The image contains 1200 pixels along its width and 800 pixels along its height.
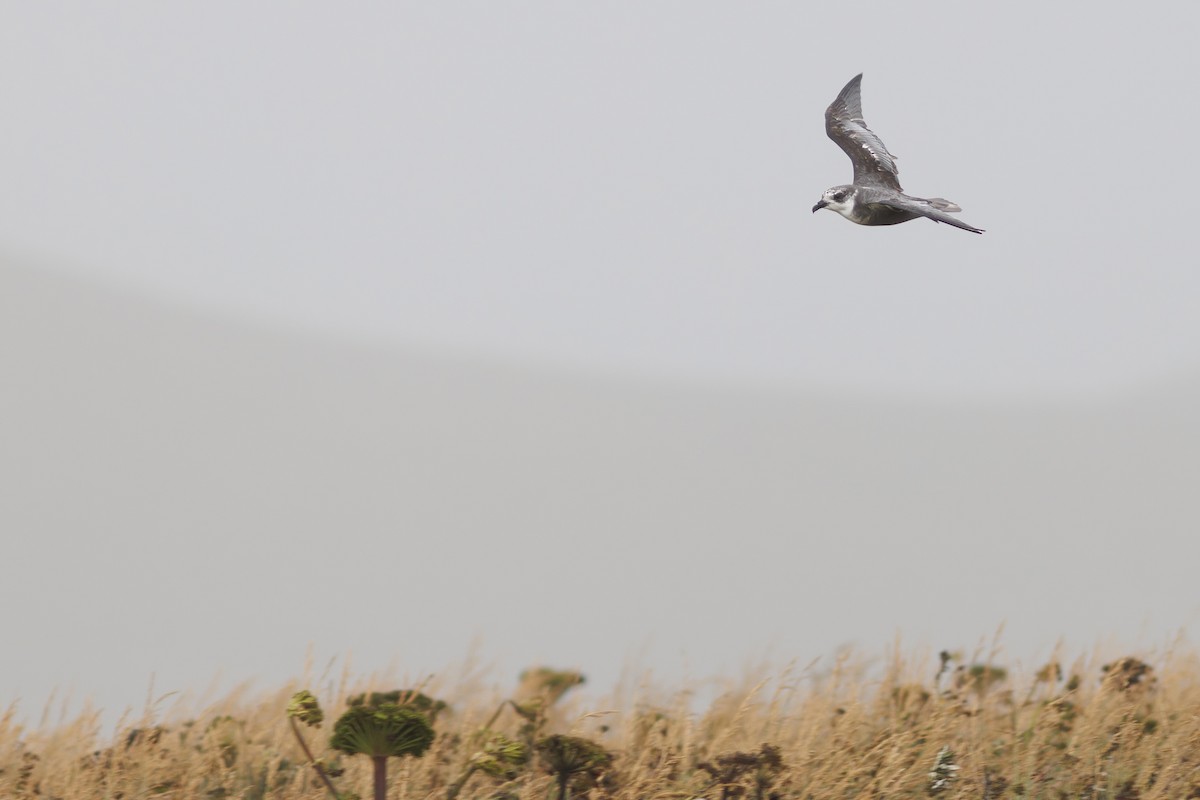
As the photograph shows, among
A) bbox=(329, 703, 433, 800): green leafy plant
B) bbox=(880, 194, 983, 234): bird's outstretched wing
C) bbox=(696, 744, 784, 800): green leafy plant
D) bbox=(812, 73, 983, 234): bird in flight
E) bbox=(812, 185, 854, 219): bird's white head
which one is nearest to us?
bbox=(880, 194, 983, 234): bird's outstretched wing

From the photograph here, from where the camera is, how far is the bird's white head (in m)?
4.12

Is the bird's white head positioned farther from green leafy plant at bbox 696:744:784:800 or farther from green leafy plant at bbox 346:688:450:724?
green leafy plant at bbox 346:688:450:724

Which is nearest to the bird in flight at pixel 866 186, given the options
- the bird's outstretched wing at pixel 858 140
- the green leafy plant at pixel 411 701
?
the bird's outstretched wing at pixel 858 140

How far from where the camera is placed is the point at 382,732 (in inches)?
178

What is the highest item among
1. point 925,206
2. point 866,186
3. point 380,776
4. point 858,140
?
point 858,140

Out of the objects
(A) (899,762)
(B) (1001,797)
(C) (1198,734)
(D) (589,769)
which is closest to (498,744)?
(D) (589,769)

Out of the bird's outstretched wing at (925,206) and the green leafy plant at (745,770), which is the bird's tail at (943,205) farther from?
the green leafy plant at (745,770)

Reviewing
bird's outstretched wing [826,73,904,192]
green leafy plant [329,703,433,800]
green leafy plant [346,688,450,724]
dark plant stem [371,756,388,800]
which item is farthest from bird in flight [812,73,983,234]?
green leafy plant [346,688,450,724]

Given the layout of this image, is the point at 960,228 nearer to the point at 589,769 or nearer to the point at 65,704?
the point at 589,769

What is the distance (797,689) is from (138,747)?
131 inches

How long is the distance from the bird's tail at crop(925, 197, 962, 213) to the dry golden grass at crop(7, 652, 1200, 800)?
2449mm

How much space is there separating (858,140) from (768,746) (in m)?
2.54

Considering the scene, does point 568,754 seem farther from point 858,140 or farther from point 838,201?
point 858,140

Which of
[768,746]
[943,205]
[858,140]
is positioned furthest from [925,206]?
[768,746]
